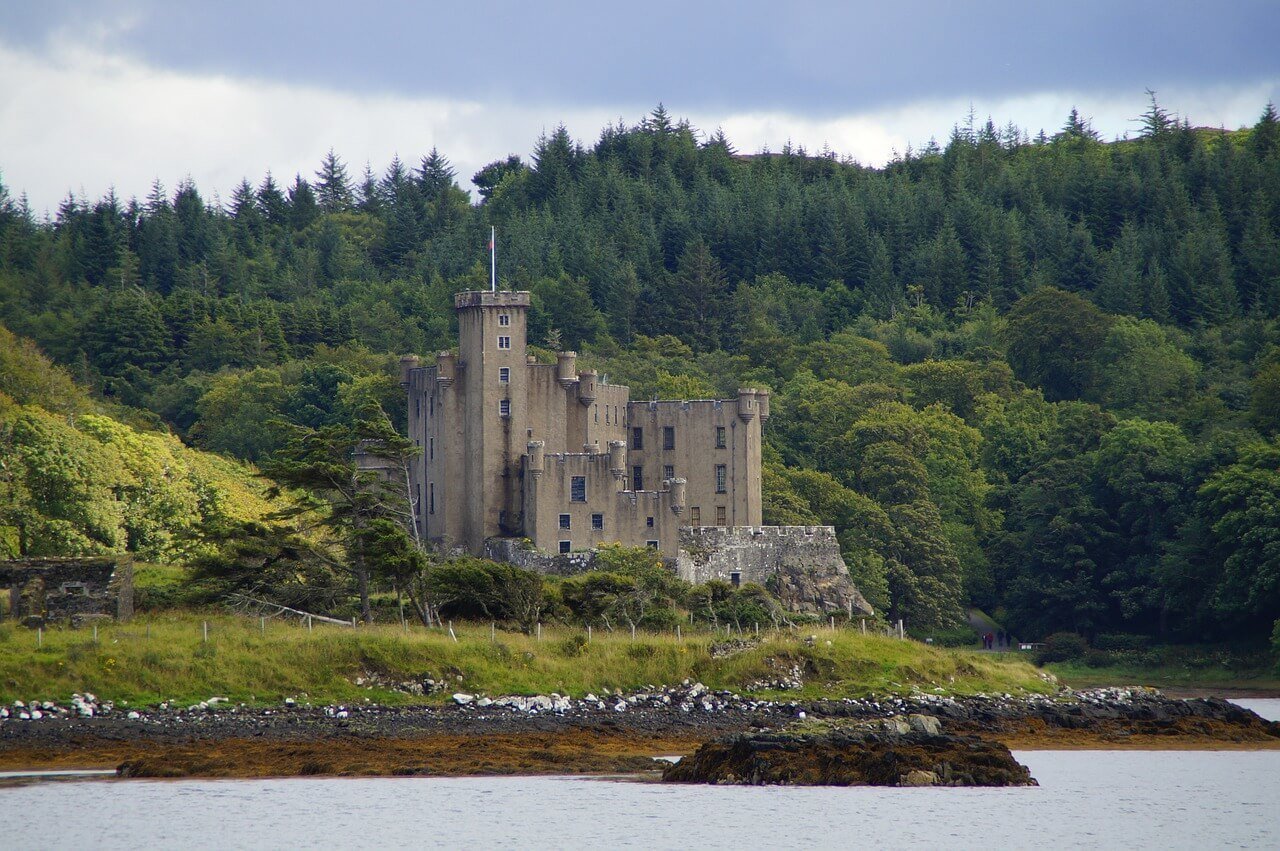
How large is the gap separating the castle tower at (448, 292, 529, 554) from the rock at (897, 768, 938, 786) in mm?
27928

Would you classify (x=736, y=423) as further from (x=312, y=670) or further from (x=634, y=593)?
(x=312, y=670)

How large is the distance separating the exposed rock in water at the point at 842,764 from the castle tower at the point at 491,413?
2624cm

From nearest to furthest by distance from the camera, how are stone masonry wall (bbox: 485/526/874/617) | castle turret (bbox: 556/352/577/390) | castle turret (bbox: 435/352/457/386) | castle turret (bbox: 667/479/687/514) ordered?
castle turret (bbox: 667/479/687/514) < stone masonry wall (bbox: 485/526/874/617) < castle turret (bbox: 435/352/457/386) < castle turret (bbox: 556/352/577/390)

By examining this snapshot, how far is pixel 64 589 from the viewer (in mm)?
51125

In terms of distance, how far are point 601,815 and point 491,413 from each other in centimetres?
3099

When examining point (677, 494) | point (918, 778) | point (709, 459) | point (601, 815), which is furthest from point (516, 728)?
point (709, 459)

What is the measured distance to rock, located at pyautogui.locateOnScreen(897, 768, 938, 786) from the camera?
43219 millimetres

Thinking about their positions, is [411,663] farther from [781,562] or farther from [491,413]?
[781,562]

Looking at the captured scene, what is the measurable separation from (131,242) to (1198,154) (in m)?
77.9

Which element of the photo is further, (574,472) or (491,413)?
(491,413)

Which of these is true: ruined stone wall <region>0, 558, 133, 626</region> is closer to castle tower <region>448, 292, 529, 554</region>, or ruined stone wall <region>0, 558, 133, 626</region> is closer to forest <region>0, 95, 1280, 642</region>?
forest <region>0, 95, 1280, 642</region>

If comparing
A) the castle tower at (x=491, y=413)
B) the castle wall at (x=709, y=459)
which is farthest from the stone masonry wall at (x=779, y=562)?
the castle wall at (x=709, y=459)

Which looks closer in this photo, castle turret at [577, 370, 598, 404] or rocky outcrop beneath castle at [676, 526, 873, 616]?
rocky outcrop beneath castle at [676, 526, 873, 616]

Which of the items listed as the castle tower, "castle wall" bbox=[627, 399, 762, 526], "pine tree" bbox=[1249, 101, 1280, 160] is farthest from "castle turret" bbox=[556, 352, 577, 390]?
"pine tree" bbox=[1249, 101, 1280, 160]
